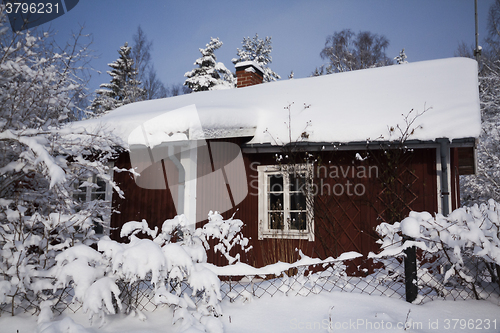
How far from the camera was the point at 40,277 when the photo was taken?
2.57m

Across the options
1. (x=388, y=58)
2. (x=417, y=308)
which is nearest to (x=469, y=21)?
(x=388, y=58)

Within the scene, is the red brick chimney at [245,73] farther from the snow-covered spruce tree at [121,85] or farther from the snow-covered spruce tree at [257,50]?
the snow-covered spruce tree at [257,50]

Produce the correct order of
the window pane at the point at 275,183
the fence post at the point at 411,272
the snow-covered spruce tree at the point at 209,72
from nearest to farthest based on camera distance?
1. the fence post at the point at 411,272
2. the window pane at the point at 275,183
3. the snow-covered spruce tree at the point at 209,72

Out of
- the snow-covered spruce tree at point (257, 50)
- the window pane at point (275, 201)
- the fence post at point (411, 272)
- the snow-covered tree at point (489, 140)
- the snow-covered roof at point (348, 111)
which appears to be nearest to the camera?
the fence post at point (411, 272)

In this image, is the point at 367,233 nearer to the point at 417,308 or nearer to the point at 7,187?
the point at 417,308

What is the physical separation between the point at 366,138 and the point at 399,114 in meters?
0.92

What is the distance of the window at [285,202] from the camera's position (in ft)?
18.4

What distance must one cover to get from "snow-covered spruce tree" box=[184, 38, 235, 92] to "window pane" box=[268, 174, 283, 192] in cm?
1408

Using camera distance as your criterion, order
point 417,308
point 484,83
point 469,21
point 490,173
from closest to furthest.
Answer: point 417,308
point 490,173
point 484,83
point 469,21

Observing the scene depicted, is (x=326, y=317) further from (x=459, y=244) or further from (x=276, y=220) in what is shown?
(x=276, y=220)

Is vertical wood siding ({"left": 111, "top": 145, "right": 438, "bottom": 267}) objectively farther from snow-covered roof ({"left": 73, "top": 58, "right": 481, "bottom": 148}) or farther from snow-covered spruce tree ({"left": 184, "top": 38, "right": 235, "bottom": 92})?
snow-covered spruce tree ({"left": 184, "top": 38, "right": 235, "bottom": 92})

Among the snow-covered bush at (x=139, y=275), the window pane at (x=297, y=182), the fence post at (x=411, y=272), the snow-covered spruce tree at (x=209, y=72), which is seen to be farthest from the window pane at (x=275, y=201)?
the snow-covered spruce tree at (x=209, y=72)

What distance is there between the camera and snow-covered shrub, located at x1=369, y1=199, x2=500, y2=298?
272cm

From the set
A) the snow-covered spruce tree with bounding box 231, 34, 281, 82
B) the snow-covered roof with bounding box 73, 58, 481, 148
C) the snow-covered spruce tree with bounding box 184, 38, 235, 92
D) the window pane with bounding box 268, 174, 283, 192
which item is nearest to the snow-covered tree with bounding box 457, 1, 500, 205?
the snow-covered roof with bounding box 73, 58, 481, 148
